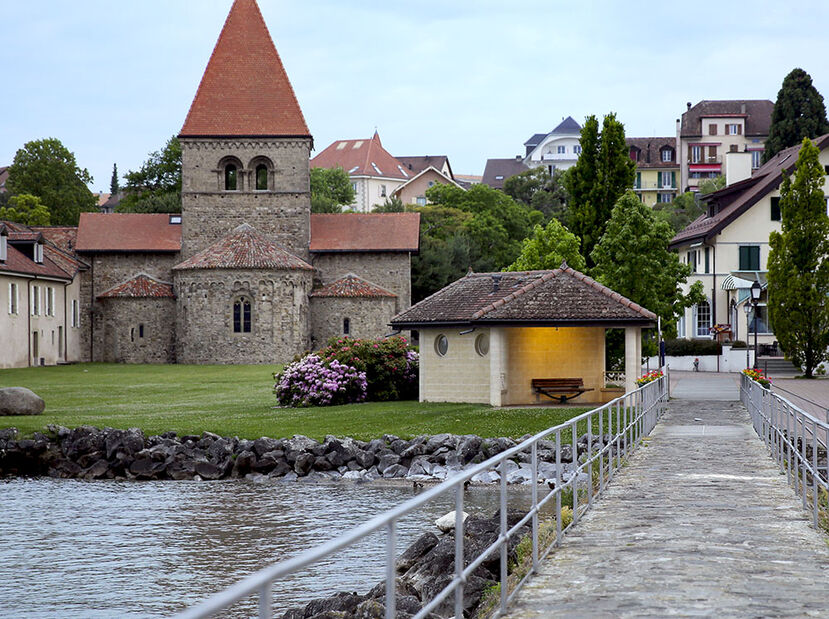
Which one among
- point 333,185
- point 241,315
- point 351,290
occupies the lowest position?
point 241,315

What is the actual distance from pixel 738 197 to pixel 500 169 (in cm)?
9786

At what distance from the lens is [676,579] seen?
861 centimetres

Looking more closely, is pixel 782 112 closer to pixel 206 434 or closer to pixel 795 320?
pixel 795 320

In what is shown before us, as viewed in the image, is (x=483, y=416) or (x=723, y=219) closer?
(x=483, y=416)

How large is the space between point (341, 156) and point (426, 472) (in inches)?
4573

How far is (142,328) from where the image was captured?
2483 inches

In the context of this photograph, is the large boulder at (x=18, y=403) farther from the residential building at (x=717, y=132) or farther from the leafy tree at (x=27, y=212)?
the residential building at (x=717, y=132)

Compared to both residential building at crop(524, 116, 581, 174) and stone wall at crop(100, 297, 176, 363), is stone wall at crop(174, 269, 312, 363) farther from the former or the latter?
residential building at crop(524, 116, 581, 174)

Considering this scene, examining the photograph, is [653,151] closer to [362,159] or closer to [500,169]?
[500,169]

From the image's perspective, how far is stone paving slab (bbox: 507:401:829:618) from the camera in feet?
25.7

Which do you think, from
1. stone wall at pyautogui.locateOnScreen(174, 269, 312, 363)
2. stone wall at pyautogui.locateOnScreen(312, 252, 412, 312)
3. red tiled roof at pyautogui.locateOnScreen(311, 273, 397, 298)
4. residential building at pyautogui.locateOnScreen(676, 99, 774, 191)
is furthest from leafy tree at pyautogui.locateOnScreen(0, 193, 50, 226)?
residential building at pyautogui.locateOnScreen(676, 99, 774, 191)

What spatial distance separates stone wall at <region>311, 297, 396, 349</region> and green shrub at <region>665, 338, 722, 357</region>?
52.7ft

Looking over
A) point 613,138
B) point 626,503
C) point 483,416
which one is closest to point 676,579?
point 626,503

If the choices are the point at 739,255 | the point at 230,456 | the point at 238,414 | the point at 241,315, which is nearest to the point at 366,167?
the point at 241,315
